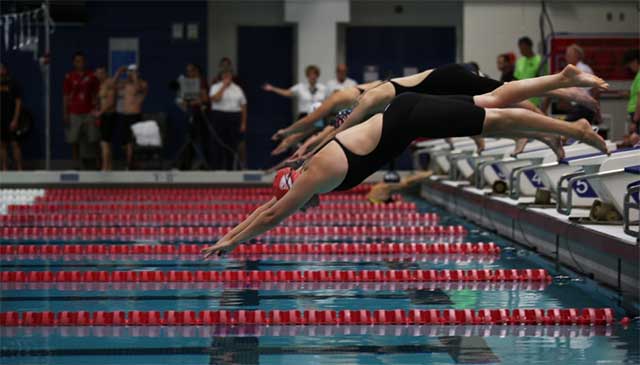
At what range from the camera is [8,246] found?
983 cm

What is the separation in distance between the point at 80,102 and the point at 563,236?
991 centimetres

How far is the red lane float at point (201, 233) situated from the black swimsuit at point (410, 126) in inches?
186

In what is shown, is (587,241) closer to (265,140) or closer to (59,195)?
(59,195)

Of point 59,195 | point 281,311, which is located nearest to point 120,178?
point 59,195

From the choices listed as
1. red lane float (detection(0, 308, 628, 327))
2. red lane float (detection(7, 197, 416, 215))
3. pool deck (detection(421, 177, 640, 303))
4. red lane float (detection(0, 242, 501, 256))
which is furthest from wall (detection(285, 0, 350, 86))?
red lane float (detection(0, 308, 628, 327))

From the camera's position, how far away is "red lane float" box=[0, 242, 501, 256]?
9406 millimetres

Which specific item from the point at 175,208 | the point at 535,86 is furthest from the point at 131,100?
the point at 535,86

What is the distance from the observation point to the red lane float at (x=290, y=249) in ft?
30.9

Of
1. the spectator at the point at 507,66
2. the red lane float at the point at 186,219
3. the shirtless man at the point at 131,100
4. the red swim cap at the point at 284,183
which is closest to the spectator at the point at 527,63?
the spectator at the point at 507,66

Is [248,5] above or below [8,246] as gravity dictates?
above

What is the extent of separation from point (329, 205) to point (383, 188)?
2.31 ft

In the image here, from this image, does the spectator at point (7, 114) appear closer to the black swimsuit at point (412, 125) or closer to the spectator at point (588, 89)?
the spectator at point (588, 89)

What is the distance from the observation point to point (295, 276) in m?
8.00

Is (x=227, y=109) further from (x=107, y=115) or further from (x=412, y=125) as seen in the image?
(x=412, y=125)
